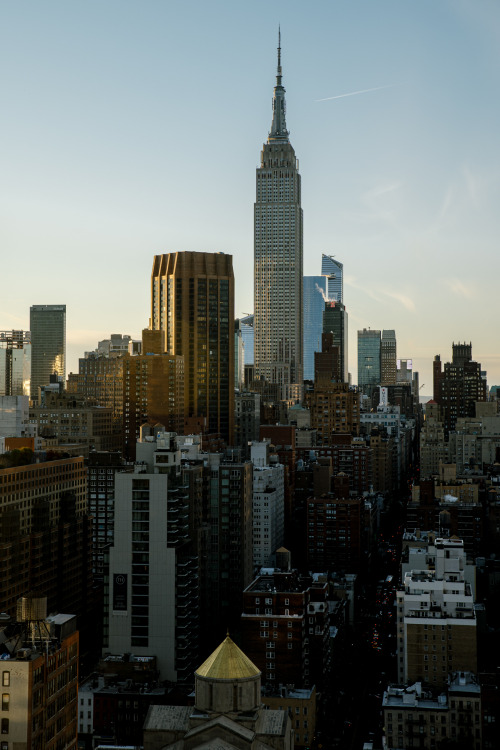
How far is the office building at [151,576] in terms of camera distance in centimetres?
9419

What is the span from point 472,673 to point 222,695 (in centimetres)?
4385

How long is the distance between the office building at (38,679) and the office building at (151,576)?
1436 inches

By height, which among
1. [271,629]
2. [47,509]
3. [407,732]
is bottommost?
[407,732]

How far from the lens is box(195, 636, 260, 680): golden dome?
5769 cm

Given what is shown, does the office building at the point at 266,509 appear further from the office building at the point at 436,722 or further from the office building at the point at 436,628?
A: the office building at the point at 436,722

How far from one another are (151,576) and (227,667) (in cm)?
3809

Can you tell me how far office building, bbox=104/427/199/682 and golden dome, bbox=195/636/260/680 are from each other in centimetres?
3627

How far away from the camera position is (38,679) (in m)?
51.2

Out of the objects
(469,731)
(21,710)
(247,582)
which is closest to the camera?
(21,710)

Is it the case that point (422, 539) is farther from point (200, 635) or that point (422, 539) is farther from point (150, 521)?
point (150, 521)

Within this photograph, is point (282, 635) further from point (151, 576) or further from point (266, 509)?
point (266, 509)

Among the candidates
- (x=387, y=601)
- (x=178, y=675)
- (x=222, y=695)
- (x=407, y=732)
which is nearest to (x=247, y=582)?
(x=387, y=601)

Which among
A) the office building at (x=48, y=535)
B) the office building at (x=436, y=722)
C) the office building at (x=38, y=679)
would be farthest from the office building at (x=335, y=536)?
the office building at (x=38, y=679)

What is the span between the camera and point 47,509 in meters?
121
